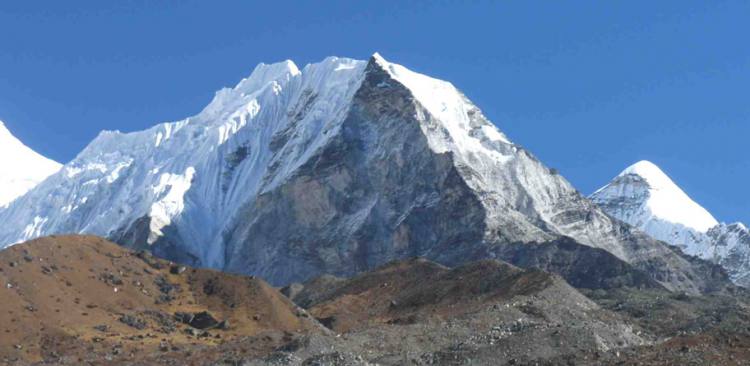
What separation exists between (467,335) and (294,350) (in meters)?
15.4

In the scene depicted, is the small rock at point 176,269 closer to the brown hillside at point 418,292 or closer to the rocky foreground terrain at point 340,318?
the rocky foreground terrain at point 340,318

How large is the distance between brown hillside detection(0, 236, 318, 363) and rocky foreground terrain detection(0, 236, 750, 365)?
0.20 meters

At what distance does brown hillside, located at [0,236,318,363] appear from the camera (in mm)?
136000

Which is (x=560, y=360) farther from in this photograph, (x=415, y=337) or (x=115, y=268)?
(x=115, y=268)

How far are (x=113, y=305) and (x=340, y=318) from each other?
25.9 metres

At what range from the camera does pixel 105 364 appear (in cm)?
12569

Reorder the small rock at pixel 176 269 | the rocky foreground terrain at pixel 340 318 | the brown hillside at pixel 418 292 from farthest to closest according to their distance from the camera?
the small rock at pixel 176 269
the brown hillside at pixel 418 292
the rocky foreground terrain at pixel 340 318

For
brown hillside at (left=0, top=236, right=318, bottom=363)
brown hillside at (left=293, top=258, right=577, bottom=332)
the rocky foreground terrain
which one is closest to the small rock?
brown hillside at (left=0, top=236, right=318, bottom=363)

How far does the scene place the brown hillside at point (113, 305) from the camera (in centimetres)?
13600

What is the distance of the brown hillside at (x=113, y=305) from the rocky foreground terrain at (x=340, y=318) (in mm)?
201

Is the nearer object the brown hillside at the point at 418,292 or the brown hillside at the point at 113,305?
the brown hillside at the point at 113,305

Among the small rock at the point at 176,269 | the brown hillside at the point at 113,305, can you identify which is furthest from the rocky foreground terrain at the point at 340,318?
the small rock at the point at 176,269

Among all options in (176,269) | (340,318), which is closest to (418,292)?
(340,318)

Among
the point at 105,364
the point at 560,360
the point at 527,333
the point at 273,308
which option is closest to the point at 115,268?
the point at 273,308
